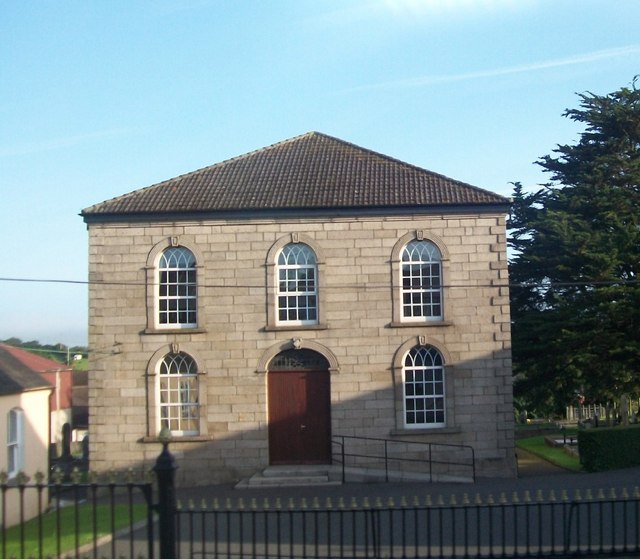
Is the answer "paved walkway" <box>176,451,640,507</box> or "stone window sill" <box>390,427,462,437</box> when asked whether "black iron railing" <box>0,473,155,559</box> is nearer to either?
"paved walkway" <box>176,451,640,507</box>

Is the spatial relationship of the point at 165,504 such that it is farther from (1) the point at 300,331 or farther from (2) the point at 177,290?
(2) the point at 177,290

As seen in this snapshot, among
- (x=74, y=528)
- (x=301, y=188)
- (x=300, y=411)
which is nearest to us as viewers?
(x=74, y=528)

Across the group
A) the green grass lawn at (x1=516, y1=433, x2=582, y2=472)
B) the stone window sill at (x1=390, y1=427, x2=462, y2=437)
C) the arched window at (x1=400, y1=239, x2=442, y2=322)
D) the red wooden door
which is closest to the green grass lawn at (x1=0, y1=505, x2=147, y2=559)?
the red wooden door

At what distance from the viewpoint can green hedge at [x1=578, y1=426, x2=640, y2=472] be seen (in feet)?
81.8

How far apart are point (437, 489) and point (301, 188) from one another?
29.9 ft

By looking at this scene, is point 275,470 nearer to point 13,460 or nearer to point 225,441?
point 225,441

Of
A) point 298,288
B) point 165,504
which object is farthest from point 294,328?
point 165,504

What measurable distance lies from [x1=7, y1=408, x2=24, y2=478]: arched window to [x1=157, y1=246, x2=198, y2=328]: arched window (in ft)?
16.9

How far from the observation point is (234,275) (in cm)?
2448

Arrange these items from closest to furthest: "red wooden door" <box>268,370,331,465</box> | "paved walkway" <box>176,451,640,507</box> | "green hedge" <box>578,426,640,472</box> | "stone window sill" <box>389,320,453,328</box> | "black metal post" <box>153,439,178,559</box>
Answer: "black metal post" <box>153,439,178,559</box> → "paved walkway" <box>176,451,640,507</box> → "stone window sill" <box>389,320,453,328</box> → "red wooden door" <box>268,370,331,465</box> → "green hedge" <box>578,426,640,472</box>

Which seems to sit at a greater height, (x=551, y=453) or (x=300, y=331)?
(x=300, y=331)

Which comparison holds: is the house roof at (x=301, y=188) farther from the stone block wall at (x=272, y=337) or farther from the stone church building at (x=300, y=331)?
the stone block wall at (x=272, y=337)

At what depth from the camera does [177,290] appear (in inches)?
973

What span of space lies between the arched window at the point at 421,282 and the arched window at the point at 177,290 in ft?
18.8
